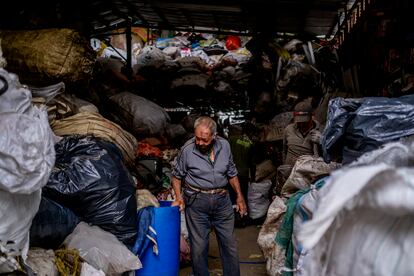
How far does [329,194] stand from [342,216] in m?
0.06

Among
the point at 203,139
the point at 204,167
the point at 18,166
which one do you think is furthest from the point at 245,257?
the point at 18,166

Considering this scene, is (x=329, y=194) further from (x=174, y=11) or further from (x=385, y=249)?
(x=174, y=11)

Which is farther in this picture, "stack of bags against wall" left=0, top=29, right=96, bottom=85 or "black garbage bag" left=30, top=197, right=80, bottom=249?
"stack of bags against wall" left=0, top=29, right=96, bottom=85

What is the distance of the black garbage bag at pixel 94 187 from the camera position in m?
3.95

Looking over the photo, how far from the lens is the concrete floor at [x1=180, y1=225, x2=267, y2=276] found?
5.70 metres

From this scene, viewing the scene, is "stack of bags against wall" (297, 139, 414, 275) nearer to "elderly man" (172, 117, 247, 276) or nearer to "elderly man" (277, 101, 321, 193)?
"elderly man" (172, 117, 247, 276)

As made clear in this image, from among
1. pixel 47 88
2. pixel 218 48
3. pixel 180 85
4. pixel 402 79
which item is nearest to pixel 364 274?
pixel 402 79

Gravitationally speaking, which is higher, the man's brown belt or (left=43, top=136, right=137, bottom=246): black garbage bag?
(left=43, top=136, right=137, bottom=246): black garbage bag

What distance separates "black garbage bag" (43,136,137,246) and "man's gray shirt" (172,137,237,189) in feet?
2.39

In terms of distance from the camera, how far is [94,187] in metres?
4.01

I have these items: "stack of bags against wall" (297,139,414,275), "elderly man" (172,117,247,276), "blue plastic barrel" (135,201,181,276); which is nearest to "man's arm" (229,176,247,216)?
"elderly man" (172,117,247,276)

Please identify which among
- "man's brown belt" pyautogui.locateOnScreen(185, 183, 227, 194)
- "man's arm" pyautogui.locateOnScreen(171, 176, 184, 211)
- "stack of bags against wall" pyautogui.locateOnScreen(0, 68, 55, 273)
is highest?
"stack of bags against wall" pyautogui.locateOnScreen(0, 68, 55, 273)

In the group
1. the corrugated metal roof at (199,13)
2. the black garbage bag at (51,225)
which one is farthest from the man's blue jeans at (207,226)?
the corrugated metal roof at (199,13)

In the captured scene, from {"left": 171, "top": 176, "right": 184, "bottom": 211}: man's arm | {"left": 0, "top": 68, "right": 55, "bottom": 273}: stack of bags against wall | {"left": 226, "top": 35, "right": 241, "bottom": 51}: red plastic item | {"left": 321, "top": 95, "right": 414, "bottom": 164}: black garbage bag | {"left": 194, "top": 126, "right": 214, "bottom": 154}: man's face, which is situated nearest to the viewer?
{"left": 0, "top": 68, "right": 55, "bottom": 273}: stack of bags against wall
